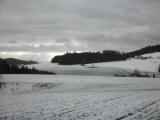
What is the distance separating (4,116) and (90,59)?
18203 centimetres

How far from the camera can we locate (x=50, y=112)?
1736cm

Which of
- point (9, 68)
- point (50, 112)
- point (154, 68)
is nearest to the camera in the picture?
point (50, 112)

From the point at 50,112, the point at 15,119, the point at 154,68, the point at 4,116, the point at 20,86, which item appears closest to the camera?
the point at 15,119

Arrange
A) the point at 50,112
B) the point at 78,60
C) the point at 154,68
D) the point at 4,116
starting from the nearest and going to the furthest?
the point at 4,116
the point at 50,112
the point at 154,68
the point at 78,60

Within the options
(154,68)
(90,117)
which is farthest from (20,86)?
(154,68)

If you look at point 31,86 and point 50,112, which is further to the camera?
point 31,86

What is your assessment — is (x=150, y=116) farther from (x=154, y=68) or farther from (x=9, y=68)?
(x=154, y=68)

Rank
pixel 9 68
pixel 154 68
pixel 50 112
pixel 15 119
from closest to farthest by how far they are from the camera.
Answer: pixel 15 119, pixel 50 112, pixel 9 68, pixel 154 68

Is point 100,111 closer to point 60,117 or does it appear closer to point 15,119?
point 60,117

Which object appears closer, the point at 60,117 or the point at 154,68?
the point at 60,117

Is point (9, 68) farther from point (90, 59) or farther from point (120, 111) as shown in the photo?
point (90, 59)

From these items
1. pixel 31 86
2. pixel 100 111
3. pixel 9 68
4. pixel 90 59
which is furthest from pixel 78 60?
pixel 100 111

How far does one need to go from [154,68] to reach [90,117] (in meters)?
111

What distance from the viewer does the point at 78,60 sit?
626 feet
